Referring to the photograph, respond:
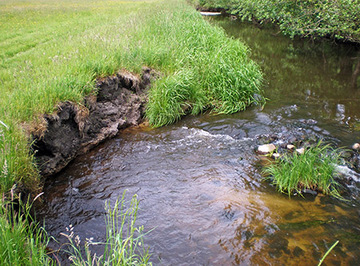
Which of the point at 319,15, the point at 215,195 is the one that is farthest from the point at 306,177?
the point at 319,15

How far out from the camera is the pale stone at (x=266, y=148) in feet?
20.1

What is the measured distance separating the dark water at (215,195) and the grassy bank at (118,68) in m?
0.72

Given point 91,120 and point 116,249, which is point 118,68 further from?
point 116,249

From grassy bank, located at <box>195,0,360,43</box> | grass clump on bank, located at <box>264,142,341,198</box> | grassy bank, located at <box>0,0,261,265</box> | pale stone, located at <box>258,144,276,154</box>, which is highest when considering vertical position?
grassy bank, located at <box>195,0,360,43</box>

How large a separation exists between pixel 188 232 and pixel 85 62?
5034 mm

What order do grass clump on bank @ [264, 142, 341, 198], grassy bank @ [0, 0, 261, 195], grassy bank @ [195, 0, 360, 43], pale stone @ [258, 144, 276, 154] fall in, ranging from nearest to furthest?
1. grass clump on bank @ [264, 142, 341, 198]
2. grassy bank @ [0, 0, 261, 195]
3. pale stone @ [258, 144, 276, 154]
4. grassy bank @ [195, 0, 360, 43]

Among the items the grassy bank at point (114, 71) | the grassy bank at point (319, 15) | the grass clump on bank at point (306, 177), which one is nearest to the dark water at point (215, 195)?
the grass clump on bank at point (306, 177)

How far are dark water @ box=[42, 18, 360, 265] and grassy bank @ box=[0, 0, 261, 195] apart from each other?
0.72 m

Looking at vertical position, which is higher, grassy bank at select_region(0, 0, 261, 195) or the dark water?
grassy bank at select_region(0, 0, 261, 195)

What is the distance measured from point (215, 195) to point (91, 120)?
346 cm

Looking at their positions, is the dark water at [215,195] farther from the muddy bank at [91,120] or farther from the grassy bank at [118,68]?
the grassy bank at [118,68]

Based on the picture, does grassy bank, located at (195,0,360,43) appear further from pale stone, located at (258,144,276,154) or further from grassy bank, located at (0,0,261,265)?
pale stone, located at (258,144,276,154)

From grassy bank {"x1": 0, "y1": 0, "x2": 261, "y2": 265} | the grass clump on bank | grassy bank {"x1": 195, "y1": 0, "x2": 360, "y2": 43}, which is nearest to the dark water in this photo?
the grass clump on bank

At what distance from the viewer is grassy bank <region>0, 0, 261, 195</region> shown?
16.3 feet
